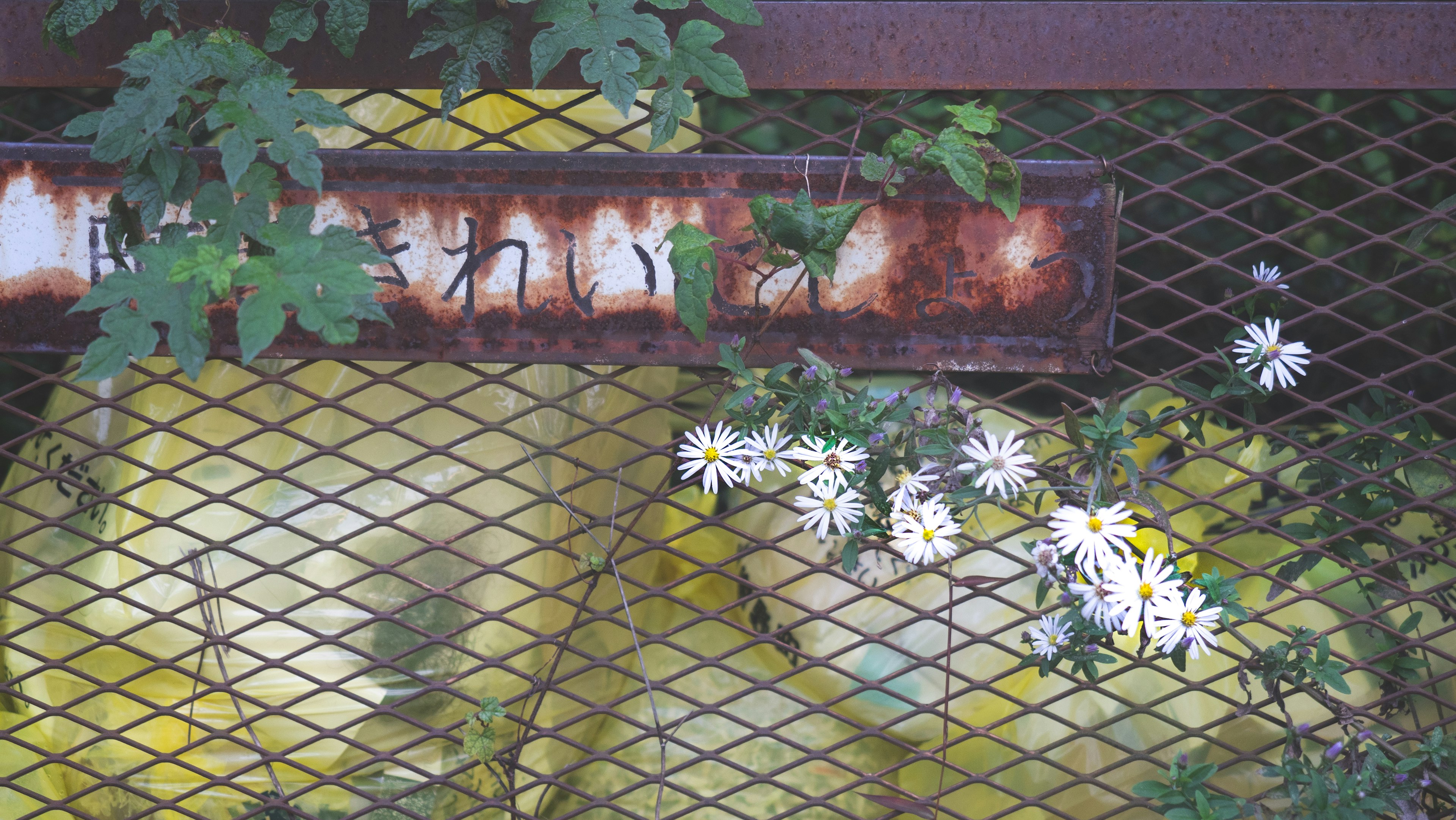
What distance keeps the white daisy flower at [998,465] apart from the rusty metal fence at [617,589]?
0.49 feet

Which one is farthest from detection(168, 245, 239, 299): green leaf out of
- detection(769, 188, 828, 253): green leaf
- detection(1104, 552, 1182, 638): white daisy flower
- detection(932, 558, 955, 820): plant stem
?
detection(1104, 552, 1182, 638): white daisy flower

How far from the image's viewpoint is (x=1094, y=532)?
2.90 ft

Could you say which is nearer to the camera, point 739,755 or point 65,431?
point 65,431

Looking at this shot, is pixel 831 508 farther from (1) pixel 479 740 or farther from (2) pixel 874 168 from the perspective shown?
(1) pixel 479 740

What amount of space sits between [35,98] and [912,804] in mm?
1804

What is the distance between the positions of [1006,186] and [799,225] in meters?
0.23

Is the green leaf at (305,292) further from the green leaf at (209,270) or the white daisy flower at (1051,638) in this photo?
the white daisy flower at (1051,638)

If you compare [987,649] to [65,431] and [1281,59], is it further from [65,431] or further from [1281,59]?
[65,431]

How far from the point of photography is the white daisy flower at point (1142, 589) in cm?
87

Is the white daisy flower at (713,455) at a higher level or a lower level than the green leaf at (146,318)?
lower

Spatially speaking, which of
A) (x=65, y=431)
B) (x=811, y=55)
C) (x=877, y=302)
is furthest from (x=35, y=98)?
(x=877, y=302)

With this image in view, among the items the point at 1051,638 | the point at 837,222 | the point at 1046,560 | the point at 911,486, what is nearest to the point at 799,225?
the point at 837,222

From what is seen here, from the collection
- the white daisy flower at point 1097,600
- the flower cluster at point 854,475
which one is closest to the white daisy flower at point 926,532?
the flower cluster at point 854,475

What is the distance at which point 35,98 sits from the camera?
1620 mm
